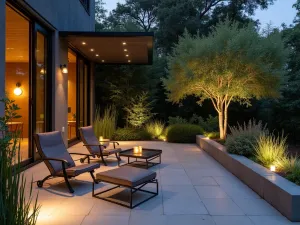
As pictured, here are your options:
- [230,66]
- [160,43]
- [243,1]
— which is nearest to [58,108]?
[230,66]

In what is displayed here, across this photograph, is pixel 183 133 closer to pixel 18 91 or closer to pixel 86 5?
pixel 18 91

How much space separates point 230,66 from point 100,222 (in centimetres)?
575

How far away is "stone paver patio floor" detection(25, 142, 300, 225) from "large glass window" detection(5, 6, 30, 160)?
1.38 metres

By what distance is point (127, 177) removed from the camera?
3.71 metres

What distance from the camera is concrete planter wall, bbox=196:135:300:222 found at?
321 cm

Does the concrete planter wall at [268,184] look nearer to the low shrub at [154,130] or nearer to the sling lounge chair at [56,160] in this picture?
the sling lounge chair at [56,160]

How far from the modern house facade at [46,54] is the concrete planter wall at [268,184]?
13.7ft

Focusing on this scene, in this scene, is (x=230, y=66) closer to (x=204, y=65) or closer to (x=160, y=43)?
(x=204, y=65)

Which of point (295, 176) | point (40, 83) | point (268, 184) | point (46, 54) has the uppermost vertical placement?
point (46, 54)

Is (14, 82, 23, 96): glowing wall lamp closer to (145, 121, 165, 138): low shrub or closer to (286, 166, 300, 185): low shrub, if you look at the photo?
(145, 121, 165, 138): low shrub

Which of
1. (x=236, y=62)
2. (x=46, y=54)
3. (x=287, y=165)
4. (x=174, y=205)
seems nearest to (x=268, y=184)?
Result: (x=287, y=165)

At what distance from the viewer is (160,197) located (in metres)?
4.02

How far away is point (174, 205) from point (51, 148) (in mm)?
2425

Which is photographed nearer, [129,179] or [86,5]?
[129,179]
